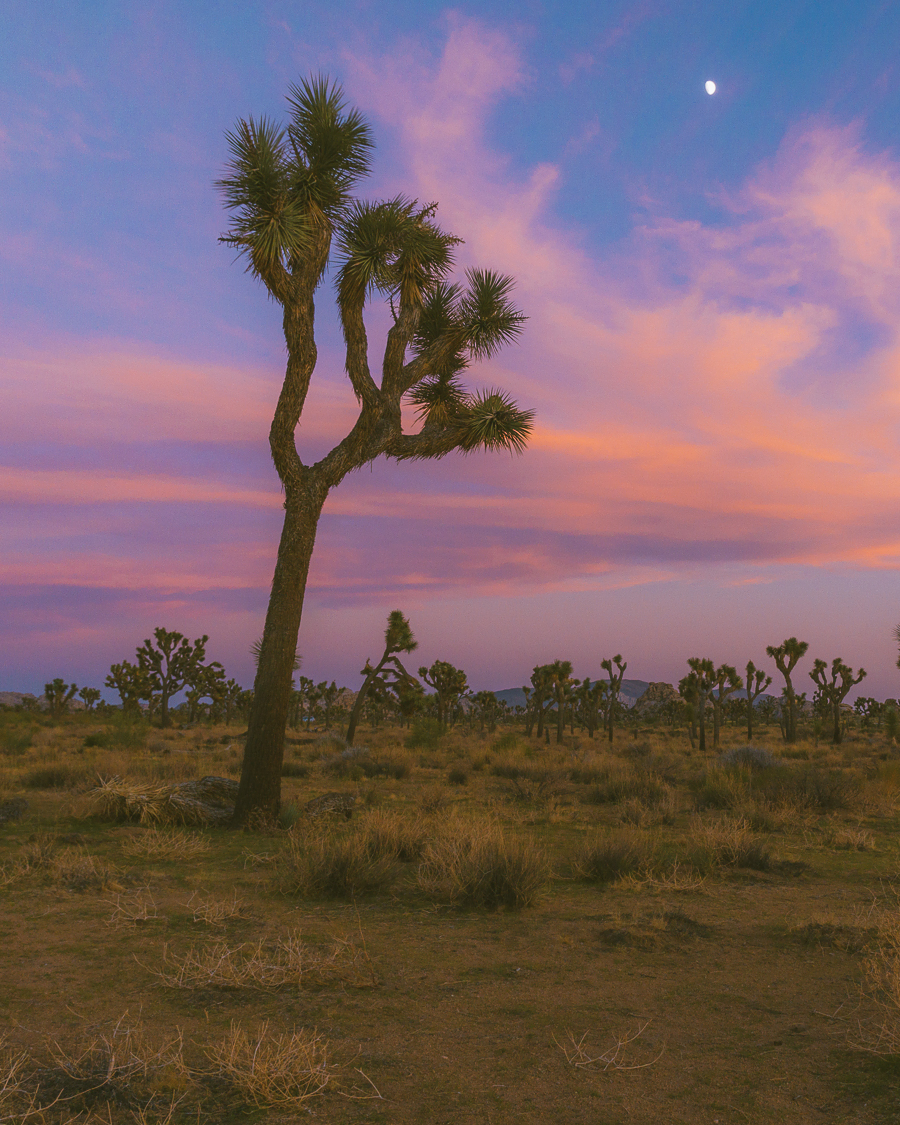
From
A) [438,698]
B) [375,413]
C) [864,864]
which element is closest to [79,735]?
[438,698]

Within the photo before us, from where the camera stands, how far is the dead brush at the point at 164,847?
9469 mm

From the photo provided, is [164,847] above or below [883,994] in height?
below

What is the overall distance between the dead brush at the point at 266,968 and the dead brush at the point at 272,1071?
1178 mm

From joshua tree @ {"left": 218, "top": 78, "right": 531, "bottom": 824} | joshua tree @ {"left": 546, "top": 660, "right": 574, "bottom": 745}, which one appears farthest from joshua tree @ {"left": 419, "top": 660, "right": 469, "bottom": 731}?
joshua tree @ {"left": 218, "top": 78, "right": 531, "bottom": 824}

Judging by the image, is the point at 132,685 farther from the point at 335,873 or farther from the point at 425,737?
the point at 335,873

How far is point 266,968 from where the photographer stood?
17.6ft

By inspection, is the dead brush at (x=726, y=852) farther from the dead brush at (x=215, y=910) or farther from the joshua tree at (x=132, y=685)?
the joshua tree at (x=132, y=685)

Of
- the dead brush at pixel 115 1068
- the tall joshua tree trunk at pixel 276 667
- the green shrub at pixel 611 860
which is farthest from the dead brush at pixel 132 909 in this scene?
the green shrub at pixel 611 860

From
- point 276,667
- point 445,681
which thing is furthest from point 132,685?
point 276,667

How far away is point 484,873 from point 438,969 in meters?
2.00

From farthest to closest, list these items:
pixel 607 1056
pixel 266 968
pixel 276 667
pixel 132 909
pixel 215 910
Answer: pixel 276 667, pixel 132 909, pixel 215 910, pixel 266 968, pixel 607 1056

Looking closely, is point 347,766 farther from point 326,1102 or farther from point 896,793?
point 326,1102

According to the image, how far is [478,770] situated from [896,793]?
10.5 metres

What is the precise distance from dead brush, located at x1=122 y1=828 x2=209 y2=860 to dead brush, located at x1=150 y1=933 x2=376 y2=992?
13.0 feet
